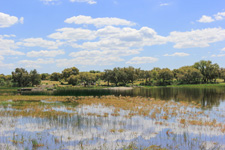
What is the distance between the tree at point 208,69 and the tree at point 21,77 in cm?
15853

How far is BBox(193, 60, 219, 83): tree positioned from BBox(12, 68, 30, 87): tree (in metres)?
159

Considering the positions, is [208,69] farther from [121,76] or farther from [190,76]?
[121,76]

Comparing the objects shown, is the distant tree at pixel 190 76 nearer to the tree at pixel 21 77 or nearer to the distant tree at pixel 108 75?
the distant tree at pixel 108 75

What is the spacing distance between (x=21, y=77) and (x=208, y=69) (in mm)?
166071

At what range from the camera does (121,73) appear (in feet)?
562

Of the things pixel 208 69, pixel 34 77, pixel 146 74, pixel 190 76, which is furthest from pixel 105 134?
pixel 208 69

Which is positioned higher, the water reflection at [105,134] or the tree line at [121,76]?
the tree line at [121,76]

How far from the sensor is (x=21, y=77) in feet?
495

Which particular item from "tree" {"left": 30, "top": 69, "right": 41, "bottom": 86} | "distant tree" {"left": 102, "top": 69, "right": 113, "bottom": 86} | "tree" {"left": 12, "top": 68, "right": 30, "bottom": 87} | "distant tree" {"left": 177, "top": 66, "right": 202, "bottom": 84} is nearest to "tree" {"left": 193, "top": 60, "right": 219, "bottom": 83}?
"distant tree" {"left": 177, "top": 66, "right": 202, "bottom": 84}

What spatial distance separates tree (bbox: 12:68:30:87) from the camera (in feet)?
495

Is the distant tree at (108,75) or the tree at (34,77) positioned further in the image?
the distant tree at (108,75)

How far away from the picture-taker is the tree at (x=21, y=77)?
495 feet

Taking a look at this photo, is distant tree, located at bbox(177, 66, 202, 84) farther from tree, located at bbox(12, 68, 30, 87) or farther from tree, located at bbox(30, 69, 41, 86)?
tree, located at bbox(12, 68, 30, 87)

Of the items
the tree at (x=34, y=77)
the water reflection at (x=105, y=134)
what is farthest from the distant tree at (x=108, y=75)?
the water reflection at (x=105, y=134)
